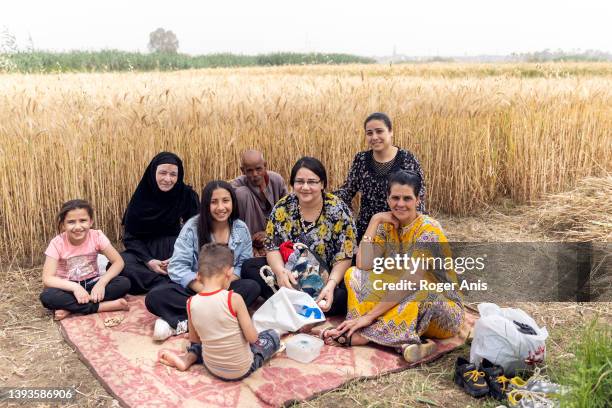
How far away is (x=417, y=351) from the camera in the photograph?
294 cm

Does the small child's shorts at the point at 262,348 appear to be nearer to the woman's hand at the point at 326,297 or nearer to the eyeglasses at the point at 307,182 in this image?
the woman's hand at the point at 326,297

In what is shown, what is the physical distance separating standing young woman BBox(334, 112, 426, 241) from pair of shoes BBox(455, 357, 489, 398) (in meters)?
1.26

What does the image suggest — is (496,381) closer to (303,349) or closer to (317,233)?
(303,349)

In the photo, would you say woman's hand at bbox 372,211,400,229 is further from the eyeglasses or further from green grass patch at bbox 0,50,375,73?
green grass patch at bbox 0,50,375,73

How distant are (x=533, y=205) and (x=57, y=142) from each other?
4664mm

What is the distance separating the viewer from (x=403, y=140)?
5.45 metres

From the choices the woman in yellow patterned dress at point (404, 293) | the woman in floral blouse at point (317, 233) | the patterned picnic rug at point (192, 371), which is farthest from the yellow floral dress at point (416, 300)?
the woman in floral blouse at point (317, 233)

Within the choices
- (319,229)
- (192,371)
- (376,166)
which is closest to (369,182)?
(376,166)

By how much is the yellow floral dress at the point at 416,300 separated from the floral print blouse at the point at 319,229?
0.42m

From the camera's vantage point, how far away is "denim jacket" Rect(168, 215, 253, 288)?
136 inches

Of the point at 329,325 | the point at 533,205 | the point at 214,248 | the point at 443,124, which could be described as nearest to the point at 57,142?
the point at 214,248

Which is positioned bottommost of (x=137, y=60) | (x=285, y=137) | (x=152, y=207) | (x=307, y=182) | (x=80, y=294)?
(x=80, y=294)

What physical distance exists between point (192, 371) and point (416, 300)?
4.06 feet

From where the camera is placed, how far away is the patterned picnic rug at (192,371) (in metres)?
2.60
